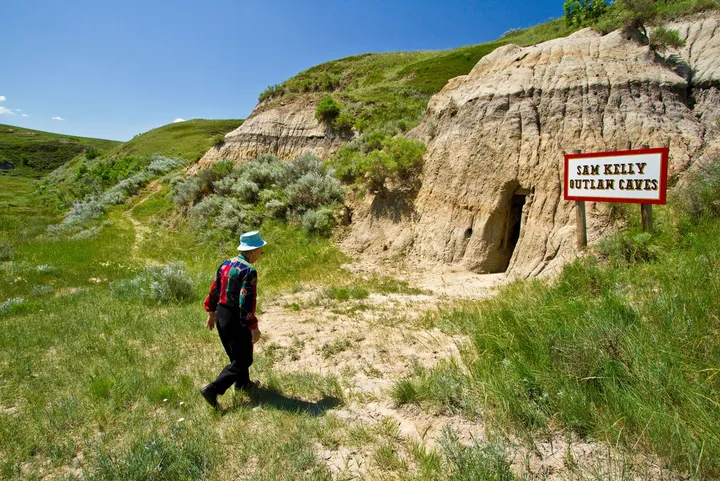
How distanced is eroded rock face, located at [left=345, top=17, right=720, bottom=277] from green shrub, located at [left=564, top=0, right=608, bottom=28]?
53.8 ft

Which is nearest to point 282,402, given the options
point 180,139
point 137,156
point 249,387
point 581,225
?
point 249,387

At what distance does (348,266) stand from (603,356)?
8270 mm

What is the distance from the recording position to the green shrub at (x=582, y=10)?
24203 millimetres

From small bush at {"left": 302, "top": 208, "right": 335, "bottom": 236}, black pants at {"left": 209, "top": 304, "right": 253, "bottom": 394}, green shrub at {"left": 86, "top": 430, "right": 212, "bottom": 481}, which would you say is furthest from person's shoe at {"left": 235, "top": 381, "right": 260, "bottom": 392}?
small bush at {"left": 302, "top": 208, "right": 335, "bottom": 236}

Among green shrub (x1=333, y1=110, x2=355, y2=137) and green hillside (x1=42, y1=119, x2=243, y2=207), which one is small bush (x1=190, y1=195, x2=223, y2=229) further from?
green hillside (x1=42, y1=119, x2=243, y2=207)

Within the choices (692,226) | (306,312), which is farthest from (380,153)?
(692,226)

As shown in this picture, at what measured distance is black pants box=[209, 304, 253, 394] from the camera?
3750 mm

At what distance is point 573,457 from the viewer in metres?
2.43

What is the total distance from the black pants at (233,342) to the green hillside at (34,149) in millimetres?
78450

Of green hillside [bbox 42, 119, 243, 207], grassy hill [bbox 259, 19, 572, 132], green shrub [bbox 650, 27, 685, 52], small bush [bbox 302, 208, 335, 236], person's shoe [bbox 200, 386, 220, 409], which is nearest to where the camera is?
person's shoe [bbox 200, 386, 220, 409]

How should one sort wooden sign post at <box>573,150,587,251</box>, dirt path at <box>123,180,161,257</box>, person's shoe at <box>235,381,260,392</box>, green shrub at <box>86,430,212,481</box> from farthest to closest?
dirt path at <box>123,180,161,257</box> < wooden sign post at <box>573,150,587,251</box> < person's shoe at <box>235,381,260,392</box> < green shrub at <box>86,430,212,481</box>

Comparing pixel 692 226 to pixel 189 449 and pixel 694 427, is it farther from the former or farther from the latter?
pixel 189 449

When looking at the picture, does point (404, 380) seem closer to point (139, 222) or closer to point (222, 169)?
point (222, 169)

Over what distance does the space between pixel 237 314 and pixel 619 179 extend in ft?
20.4
